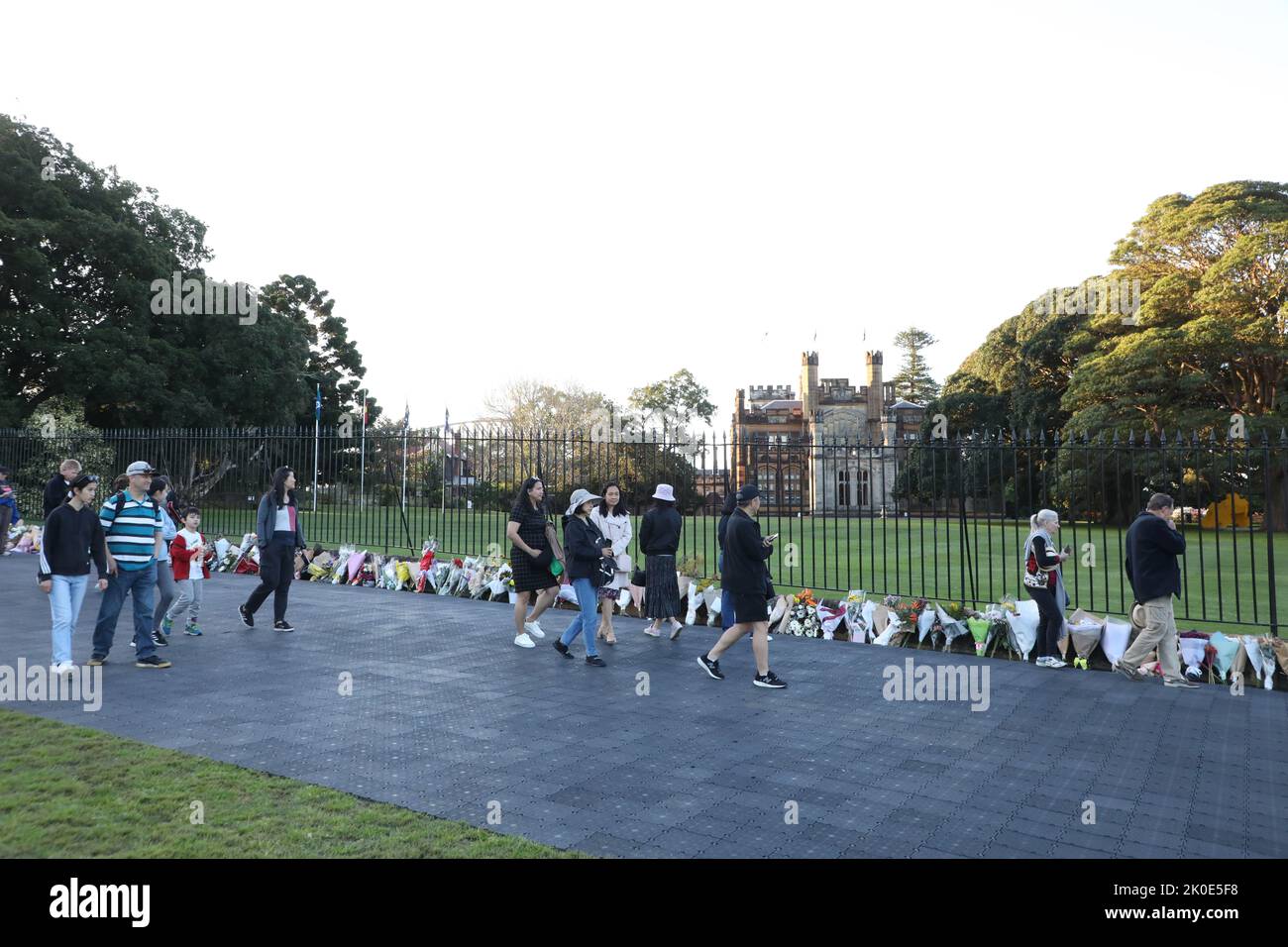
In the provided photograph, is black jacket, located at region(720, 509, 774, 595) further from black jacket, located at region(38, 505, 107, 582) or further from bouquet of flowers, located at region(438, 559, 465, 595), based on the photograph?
bouquet of flowers, located at region(438, 559, 465, 595)

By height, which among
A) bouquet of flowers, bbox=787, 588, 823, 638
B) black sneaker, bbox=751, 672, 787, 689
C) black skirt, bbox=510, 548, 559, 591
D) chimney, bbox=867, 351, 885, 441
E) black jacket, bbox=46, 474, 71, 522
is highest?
chimney, bbox=867, 351, 885, 441

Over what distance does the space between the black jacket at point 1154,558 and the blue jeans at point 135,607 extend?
870 centimetres

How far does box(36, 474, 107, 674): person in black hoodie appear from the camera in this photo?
22.8 feet

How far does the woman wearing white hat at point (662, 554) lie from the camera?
9.41 metres

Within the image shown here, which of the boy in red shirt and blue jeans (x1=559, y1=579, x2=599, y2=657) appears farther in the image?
the boy in red shirt

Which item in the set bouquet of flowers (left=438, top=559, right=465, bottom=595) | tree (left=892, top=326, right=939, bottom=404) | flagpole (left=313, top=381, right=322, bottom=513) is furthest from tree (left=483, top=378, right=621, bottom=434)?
tree (left=892, top=326, right=939, bottom=404)

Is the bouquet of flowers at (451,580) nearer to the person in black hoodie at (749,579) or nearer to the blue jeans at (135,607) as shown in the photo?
the blue jeans at (135,607)

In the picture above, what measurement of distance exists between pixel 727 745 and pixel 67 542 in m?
5.60

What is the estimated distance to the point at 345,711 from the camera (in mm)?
6273

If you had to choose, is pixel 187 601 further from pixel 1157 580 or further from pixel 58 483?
pixel 1157 580

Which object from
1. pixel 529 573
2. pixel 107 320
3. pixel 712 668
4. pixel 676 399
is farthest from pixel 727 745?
pixel 676 399

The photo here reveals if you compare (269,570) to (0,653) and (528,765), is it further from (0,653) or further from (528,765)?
(528,765)

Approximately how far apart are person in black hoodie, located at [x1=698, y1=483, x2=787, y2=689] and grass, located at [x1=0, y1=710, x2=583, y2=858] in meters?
3.50
